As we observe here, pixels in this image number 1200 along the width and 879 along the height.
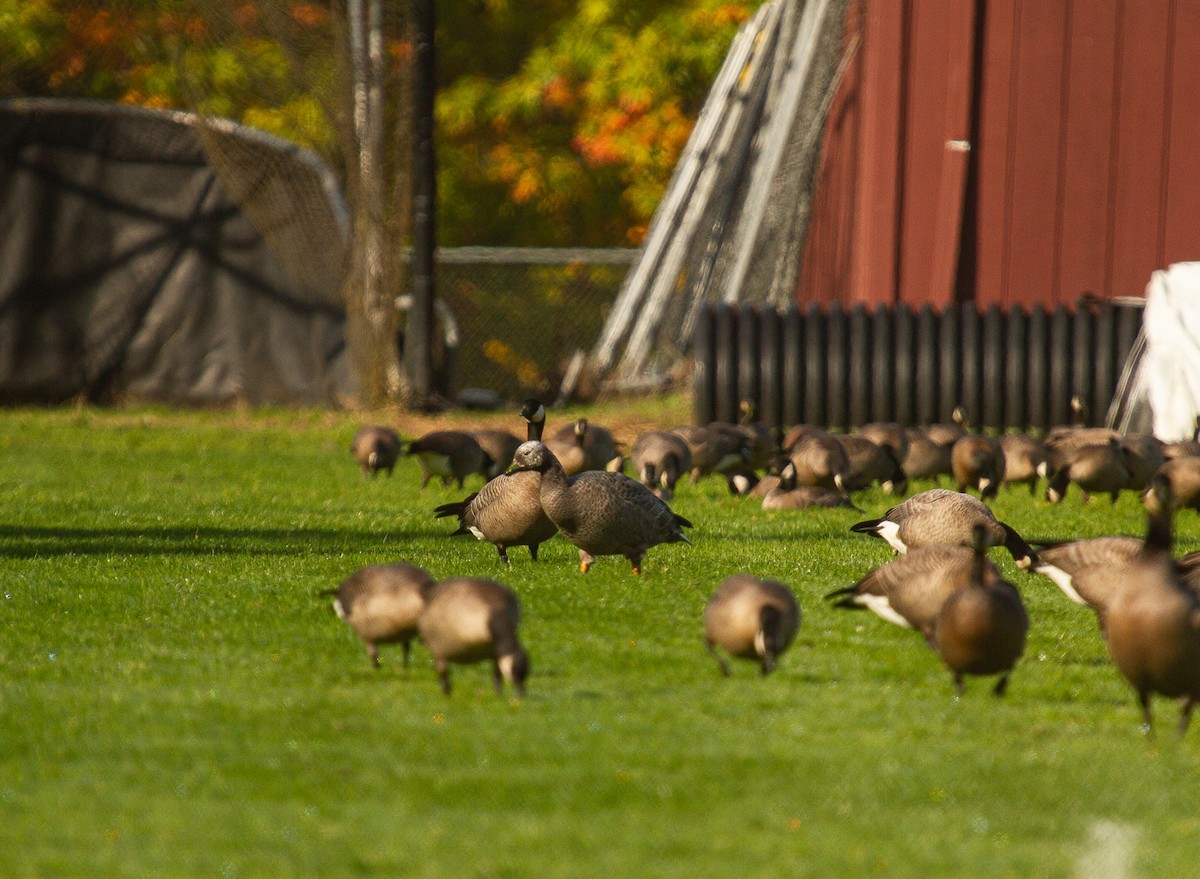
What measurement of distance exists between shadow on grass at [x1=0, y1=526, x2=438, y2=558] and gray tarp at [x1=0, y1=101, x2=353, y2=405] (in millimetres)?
12036

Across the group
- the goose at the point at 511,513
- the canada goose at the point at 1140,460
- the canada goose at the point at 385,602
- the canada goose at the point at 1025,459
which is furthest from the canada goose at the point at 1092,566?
the canada goose at the point at 1025,459

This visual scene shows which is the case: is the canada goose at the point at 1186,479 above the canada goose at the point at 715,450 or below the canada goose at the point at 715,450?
above

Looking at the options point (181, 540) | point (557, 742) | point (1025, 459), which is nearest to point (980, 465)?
point (1025, 459)

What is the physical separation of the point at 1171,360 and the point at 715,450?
5035 millimetres

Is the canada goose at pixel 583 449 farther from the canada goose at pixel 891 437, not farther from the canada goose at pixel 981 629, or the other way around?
the canada goose at pixel 981 629

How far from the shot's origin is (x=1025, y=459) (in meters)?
12.8

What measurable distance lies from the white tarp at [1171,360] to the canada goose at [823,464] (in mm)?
4005

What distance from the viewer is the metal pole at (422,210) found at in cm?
1978

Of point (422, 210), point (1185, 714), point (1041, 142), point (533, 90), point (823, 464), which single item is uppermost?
point (533, 90)

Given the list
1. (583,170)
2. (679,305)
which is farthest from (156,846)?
(583,170)

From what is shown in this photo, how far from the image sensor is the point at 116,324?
22.7 meters

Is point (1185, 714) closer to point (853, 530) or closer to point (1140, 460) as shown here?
point (853, 530)

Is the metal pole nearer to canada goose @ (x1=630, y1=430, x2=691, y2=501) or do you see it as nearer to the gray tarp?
the gray tarp

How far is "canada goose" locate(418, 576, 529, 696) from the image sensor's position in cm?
560
